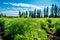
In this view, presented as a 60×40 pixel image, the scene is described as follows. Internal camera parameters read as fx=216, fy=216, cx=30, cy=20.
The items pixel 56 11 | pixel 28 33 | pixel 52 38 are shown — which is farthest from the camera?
pixel 56 11

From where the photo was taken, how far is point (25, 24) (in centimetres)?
1199

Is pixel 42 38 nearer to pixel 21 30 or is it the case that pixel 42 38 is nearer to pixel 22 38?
pixel 21 30

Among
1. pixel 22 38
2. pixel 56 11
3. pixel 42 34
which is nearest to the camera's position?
pixel 22 38

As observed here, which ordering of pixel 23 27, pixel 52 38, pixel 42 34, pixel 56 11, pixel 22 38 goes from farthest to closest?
pixel 56 11
pixel 52 38
pixel 42 34
pixel 23 27
pixel 22 38

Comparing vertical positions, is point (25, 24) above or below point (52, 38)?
above

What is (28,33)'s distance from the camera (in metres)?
11.2

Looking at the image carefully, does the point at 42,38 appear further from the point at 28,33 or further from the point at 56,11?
the point at 56,11

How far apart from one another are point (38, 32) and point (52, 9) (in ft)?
225

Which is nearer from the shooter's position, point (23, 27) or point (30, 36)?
point (30, 36)

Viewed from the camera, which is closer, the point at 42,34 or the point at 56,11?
the point at 42,34

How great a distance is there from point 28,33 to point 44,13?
69.0 m

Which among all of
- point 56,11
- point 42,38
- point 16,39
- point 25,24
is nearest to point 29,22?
point 25,24

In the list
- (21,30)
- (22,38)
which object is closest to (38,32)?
(21,30)

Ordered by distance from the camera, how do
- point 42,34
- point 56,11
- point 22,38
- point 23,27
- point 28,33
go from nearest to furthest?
point 22,38 < point 28,33 < point 23,27 < point 42,34 < point 56,11
